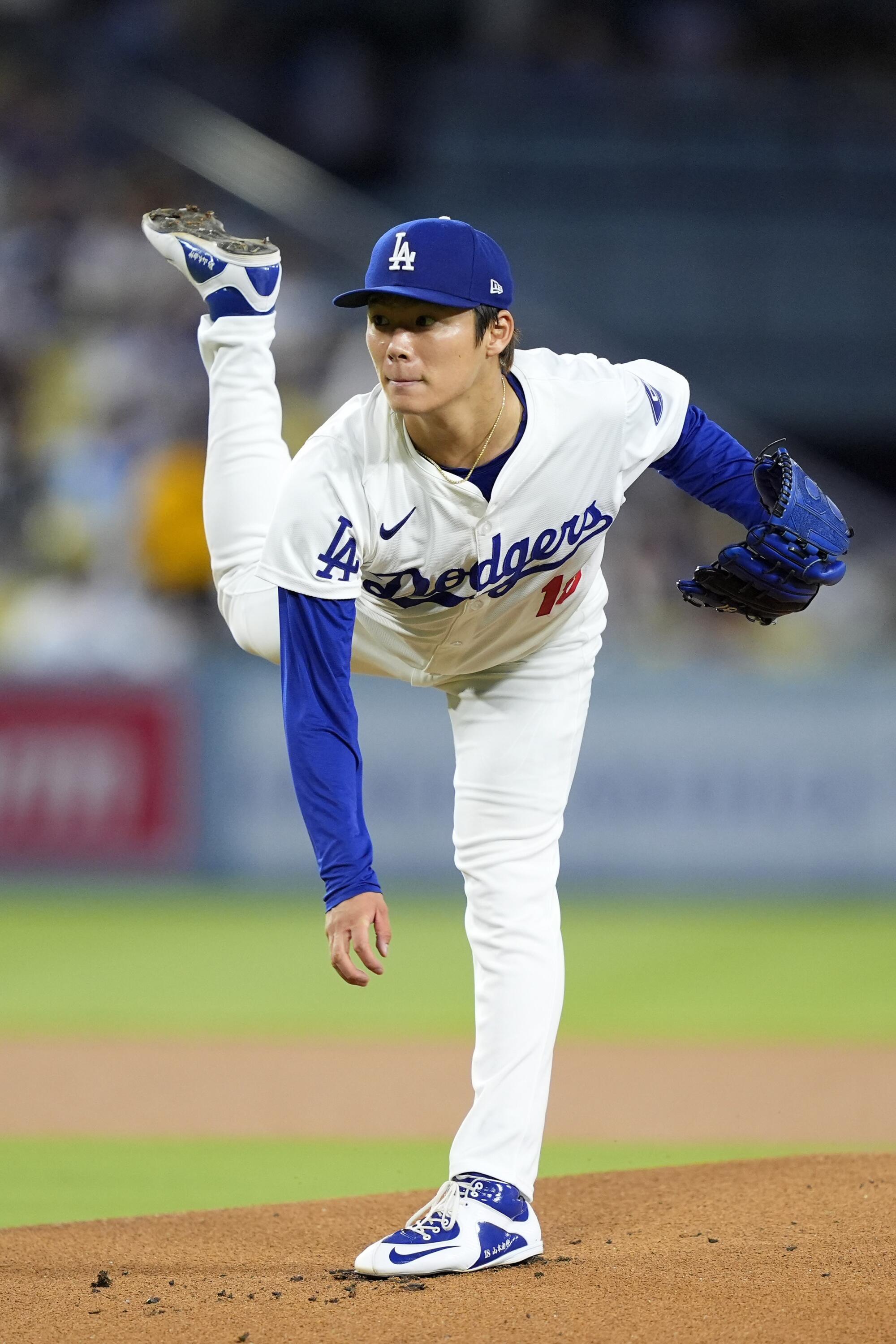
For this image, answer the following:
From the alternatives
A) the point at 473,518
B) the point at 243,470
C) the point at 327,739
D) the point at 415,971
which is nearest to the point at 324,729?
the point at 327,739

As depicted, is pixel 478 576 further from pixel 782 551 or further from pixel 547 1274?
pixel 547 1274

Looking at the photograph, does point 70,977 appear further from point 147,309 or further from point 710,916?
point 147,309

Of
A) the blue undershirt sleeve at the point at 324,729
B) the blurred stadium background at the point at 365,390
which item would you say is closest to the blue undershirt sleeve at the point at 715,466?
the blue undershirt sleeve at the point at 324,729

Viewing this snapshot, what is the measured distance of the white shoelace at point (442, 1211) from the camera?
3555 millimetres

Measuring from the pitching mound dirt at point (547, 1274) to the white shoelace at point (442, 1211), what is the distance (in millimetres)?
106

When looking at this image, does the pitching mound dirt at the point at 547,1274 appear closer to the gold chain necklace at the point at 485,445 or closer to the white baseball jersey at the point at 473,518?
the white baseball jersey at the point at 473,518

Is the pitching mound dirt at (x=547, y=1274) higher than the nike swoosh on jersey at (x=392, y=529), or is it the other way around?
the nike swoosh on jersey at (x=392, y=529)

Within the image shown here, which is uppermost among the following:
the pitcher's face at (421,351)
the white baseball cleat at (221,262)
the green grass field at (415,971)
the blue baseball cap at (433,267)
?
the white baseball cleat at (221,262)

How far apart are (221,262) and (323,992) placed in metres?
4.37

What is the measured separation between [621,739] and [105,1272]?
6.93 metres

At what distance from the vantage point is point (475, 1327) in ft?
10.3

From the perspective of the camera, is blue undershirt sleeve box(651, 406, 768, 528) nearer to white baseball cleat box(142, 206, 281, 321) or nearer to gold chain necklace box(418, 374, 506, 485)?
gold chain necklace box(418, 374, 506, 485)

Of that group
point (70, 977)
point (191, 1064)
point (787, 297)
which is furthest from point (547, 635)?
point (787, 297)

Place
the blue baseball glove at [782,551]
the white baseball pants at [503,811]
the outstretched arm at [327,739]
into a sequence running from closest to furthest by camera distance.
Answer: the outstretched arm at [327,739], the white baseball pants at [503,811], the blue baseball glove at [782,551]
